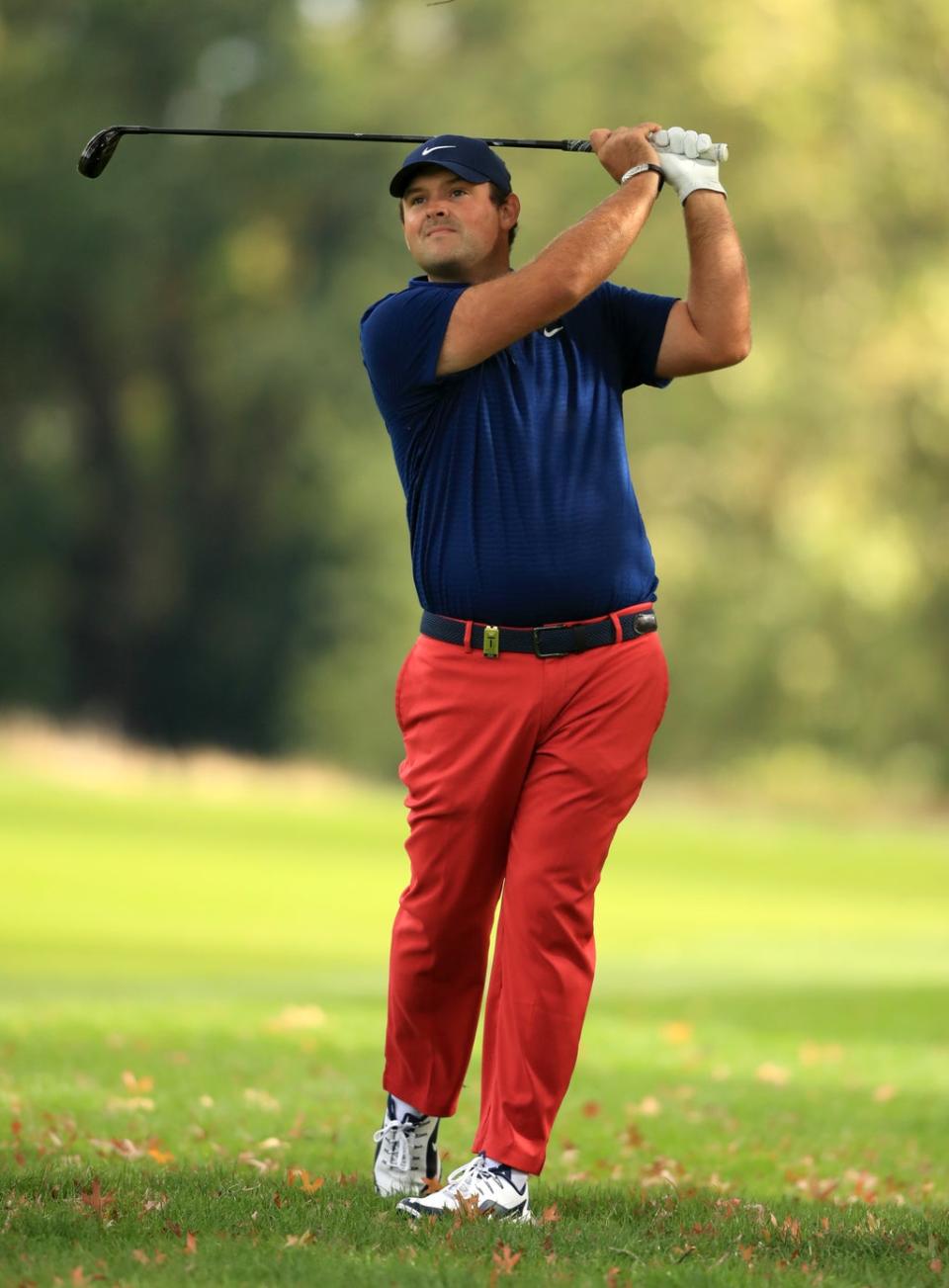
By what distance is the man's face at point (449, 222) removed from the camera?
175 inches

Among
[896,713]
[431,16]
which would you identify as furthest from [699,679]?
[431,16]

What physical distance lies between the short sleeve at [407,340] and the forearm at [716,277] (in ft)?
1.81

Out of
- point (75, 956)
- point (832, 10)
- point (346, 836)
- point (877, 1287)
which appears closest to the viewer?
point (877, 1287)

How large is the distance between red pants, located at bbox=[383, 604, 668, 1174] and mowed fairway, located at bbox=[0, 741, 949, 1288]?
352 mm

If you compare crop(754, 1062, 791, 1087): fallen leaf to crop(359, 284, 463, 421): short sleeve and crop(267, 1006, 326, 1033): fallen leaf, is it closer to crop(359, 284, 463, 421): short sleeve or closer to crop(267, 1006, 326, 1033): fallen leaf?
crop(267, 1006, 326, 1033): fallen leaf

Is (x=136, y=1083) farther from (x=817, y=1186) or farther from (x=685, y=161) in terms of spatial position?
(x=685, y=161)

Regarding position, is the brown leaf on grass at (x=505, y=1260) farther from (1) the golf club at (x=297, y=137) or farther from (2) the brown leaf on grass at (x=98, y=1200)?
(1) the golf club at (x=297, y=137)

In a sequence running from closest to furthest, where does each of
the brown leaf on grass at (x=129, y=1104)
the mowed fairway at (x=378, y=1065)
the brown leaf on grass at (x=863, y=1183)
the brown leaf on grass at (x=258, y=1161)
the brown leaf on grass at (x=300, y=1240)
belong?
the brown leaf on grass at (x=300, y=1240) → the mowed fairway at (x=378, y=1065) → the brown leaf on grass at (x=258, y=1161) → the brown leaf on grass at (x=863, y=1183) → the brown leaf on grass at (x=129, y=1104)

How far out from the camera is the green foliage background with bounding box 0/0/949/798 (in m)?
28.3

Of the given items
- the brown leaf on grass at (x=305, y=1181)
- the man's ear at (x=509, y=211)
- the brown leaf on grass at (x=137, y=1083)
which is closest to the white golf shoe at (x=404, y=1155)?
the brown leaf on grass at (x=305, y=1181)

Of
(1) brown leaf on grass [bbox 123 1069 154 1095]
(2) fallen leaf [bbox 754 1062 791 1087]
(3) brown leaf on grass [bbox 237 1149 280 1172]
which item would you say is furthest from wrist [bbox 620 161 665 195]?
(2) fallen leaf [bbox 754 1062 791 1087]

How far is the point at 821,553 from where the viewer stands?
28.1 m

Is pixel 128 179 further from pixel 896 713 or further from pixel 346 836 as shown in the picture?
pixel 346 836

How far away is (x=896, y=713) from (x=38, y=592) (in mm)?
16251
